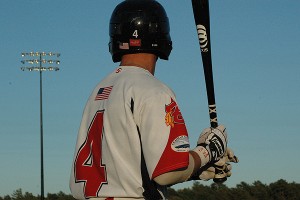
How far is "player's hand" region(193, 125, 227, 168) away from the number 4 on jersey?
30.0 inches

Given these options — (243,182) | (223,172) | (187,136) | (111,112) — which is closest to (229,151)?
(223,172)

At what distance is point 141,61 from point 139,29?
0.28 metres

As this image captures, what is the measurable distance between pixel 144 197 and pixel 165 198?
221 mm

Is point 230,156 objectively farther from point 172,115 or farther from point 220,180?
point 172,115

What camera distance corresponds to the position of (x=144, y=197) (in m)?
4.91

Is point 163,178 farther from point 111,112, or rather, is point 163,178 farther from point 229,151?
point 229,151

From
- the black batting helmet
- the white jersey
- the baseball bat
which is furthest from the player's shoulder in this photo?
the baseball bat

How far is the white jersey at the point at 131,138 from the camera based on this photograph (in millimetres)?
4820

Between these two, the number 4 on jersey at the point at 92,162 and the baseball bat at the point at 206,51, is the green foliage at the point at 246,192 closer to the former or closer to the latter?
the baseball bat at the point at 206,51

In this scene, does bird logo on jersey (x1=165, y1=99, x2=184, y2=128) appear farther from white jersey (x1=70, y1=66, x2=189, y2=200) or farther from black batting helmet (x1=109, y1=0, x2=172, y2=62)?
black batting helmet (x1=109, y1=0, x2=172, y2=62)

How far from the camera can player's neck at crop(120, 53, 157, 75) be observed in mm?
5340

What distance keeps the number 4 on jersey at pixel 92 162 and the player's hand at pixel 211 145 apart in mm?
763

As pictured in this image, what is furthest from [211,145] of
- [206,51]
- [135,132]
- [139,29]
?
[206,51]

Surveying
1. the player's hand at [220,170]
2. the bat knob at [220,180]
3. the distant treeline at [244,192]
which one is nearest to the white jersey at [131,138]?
the player's hand at [220,170]
